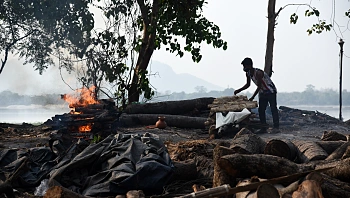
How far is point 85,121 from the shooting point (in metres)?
9.55

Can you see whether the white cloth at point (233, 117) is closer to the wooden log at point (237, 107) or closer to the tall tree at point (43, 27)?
the wooden log at point (237, 107)

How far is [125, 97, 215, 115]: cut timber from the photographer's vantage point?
14.3 meters

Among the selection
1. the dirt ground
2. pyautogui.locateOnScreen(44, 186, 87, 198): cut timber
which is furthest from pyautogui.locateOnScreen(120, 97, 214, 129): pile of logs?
pyautogui.locateOnScreen(44, 186, 87, 198): cut timber

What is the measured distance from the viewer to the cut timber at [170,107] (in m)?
14.3

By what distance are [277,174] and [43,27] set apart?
1571cm

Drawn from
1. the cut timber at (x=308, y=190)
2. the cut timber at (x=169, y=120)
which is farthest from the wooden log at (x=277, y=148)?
the cut timber at (x=169, y=120)

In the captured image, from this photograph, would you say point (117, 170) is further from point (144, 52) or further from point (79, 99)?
point (144, 52)

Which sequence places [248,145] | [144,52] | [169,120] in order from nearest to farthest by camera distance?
[248,145]
[169,120]
[144,52]

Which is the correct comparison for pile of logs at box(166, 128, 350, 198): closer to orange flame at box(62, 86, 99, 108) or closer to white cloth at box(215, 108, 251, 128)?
white cloth at box(215, 108, 251, 128)

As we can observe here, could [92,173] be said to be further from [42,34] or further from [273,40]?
[42,34]

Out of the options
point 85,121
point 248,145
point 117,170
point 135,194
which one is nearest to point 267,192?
point 135,194

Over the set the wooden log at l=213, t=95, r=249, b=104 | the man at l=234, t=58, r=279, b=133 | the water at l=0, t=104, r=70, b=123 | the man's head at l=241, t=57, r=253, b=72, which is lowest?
the water at l=0, t=104, r=70, b=123

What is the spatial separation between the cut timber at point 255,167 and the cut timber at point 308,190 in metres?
0.79

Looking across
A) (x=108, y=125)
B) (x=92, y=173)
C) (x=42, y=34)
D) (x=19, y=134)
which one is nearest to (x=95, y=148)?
(x=92, y=173)
